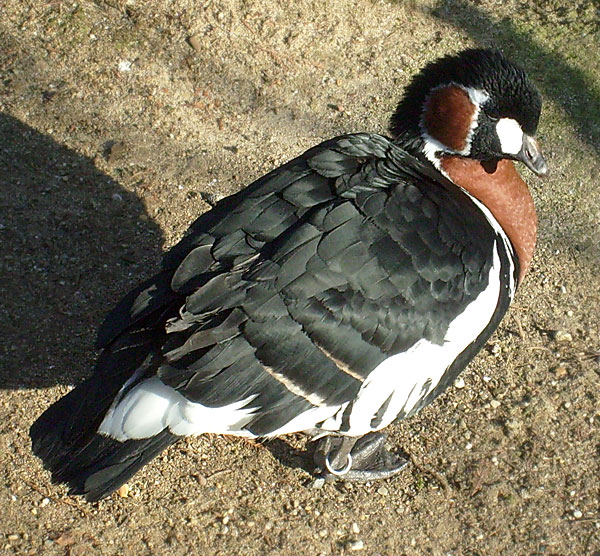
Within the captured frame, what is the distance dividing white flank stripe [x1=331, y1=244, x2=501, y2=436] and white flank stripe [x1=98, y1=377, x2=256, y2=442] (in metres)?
0.38

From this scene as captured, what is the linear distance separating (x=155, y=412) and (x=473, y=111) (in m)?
1.47

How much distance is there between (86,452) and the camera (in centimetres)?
247

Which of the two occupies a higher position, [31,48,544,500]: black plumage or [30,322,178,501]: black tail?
[31,48,544,500]: black plumage

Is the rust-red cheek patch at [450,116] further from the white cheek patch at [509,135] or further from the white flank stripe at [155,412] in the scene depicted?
the white flank stripe at [155,412]

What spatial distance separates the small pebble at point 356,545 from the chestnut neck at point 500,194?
1.07 m

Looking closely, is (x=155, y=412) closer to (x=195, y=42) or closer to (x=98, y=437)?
(x=98, y=437)

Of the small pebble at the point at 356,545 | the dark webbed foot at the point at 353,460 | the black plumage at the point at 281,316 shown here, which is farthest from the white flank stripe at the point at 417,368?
the small pebble at the point at 356,545

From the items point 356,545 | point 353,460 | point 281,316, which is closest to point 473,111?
point 281,316

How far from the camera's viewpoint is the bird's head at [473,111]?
2.88m

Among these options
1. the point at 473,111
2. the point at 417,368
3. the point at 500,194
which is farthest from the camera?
the point at 500,194

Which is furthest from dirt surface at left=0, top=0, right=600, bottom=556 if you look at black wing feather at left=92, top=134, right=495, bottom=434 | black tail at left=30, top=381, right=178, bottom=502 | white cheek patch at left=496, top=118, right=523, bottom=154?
white cheek patch at left=496, top=118, right=523, bottom=154

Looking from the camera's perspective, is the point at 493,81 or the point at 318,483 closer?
the point at 493,81

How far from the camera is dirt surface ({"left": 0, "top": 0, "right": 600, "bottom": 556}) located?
2848 millimetres

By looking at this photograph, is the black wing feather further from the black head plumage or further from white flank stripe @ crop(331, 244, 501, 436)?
the black head plumage
